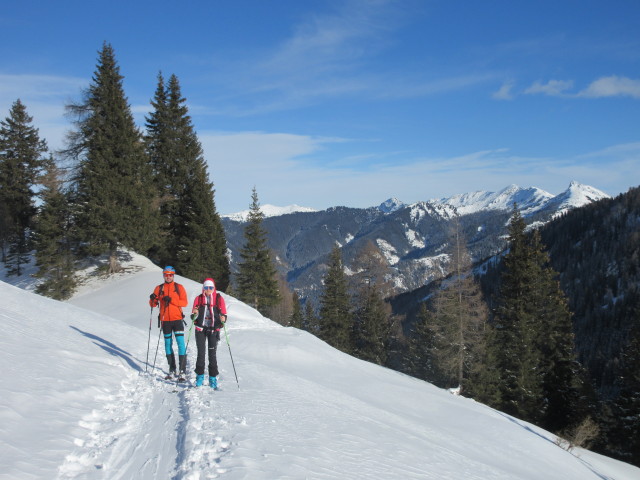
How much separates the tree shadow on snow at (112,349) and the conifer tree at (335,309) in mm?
Result: 29074

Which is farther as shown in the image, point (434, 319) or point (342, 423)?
point (434, 319)

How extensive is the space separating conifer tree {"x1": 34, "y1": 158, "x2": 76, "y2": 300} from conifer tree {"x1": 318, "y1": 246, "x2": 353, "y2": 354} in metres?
22.1

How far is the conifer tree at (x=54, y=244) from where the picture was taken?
23969mm

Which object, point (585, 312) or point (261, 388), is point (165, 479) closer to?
point (261, 388)

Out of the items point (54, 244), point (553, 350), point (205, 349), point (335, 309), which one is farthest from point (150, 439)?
point (335, 309)

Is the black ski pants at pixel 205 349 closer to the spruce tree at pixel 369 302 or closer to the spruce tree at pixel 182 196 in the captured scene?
the spruce tree at pixel 182 196

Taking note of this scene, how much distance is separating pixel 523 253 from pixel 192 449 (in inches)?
1068

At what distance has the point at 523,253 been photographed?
27344 mm

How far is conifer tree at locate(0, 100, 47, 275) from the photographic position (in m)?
31.2

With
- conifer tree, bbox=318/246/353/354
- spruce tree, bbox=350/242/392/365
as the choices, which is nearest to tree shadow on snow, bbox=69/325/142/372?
spruce tree, bbox=350/242/392/365

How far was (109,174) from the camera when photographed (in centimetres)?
2498

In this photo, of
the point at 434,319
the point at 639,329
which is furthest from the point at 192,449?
the point at 639,329

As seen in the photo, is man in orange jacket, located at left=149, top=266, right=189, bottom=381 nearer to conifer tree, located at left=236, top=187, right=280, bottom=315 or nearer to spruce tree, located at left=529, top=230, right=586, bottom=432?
spruce tree, located at left=529, top=230, right=586, bottom=432

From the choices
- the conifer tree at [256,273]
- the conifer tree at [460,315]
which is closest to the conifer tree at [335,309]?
the conifer tree at [256,273]
